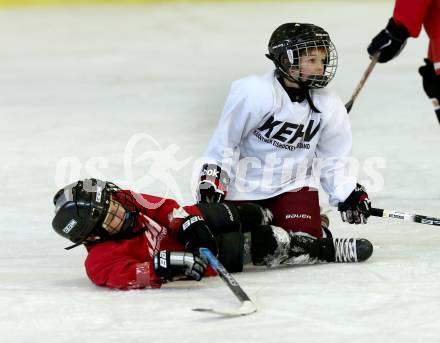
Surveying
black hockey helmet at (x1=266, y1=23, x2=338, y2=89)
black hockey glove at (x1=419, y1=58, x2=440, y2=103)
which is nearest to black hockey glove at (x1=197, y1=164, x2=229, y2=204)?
black hockey helmet at (x1=266, y1=23, x2=338, y2=89)

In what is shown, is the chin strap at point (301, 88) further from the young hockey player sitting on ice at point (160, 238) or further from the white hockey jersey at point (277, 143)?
the young hockey player sitting on ice at point (160, 238)

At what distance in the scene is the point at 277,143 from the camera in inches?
145

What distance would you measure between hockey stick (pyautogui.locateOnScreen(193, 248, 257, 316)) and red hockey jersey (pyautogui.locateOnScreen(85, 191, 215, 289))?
0.13m

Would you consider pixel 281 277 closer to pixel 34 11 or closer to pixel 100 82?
pixel 100 82

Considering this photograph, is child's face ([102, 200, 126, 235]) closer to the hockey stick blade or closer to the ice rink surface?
the ice rink surface

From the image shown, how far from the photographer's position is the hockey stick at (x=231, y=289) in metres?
2.89

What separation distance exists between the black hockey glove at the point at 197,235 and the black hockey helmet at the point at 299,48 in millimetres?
628

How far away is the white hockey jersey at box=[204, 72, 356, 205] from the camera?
362cm

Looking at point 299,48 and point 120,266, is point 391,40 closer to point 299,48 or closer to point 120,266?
point 299,48

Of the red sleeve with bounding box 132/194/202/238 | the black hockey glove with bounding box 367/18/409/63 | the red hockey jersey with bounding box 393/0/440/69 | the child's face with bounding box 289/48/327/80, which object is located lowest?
the red sleeve with bounding box 132/194/202/238

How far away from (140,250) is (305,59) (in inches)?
32.7

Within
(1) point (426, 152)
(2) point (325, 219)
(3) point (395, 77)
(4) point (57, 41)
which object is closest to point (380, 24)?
(3) point (395, 77)

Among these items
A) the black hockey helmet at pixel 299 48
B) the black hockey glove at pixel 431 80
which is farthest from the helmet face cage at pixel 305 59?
the black hockey glove at pixel 431 80

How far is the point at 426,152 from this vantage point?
5172mm
